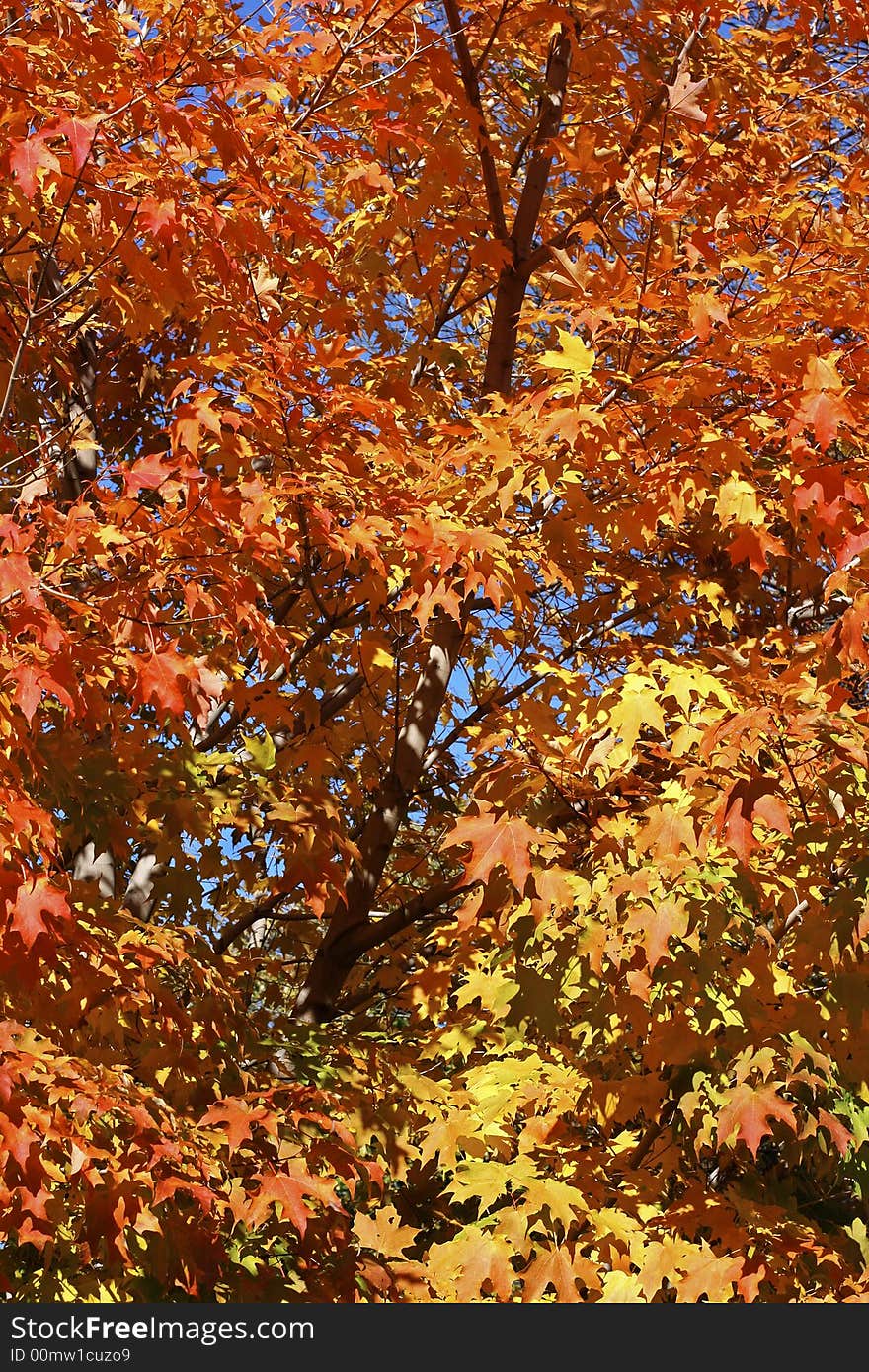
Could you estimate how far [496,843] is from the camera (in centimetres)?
360

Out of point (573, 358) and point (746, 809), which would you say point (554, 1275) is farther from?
point (573, 358)

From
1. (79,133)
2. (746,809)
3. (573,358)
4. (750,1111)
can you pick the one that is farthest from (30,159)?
(750,1111)

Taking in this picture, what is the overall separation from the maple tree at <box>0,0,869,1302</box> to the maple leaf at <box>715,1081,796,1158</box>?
0.05ft

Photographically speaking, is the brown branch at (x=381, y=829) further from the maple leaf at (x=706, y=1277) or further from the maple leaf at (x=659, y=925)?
the maple leaf at (x=706, y=1277)

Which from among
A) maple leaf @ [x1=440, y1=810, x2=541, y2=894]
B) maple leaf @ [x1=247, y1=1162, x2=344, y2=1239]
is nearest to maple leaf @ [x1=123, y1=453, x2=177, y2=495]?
maple leaf @ [x1=440, y1=810, x2=541, y2=894]

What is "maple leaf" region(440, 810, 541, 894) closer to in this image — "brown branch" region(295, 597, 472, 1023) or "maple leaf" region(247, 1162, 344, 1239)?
"maple leaf" region(247, 1162, 344, 1239)

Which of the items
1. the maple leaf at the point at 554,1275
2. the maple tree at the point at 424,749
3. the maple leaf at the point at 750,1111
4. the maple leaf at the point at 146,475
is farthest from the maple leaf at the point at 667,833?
the maple leaf at the point at 146,475

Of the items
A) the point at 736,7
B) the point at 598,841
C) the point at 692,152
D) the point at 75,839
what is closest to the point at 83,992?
the point at 75,839

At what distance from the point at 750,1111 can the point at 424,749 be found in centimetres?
239

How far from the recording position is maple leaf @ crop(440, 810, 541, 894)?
3.54 metres

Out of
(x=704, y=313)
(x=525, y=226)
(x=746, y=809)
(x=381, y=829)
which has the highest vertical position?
(x=525, y=226)

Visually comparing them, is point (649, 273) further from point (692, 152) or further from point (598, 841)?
point (598, 841)

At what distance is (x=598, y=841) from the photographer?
13.0ft

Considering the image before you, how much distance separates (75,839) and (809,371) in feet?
10.5
